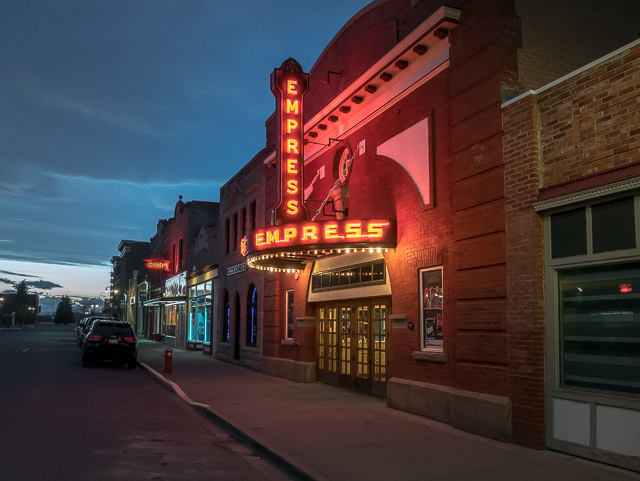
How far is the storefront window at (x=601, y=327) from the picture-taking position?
288 inches

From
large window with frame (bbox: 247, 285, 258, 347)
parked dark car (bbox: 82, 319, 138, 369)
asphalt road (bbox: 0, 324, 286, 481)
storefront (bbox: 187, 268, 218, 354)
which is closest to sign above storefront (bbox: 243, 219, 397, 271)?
asphalt road (bbox: 0, 324, 286, 481)

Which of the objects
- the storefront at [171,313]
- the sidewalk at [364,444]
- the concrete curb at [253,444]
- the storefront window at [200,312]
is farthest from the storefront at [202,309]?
the sidewalk at [364,444]

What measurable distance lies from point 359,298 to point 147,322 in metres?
42.1

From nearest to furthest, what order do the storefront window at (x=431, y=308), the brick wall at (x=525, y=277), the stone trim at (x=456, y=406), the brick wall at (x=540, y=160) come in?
the brick wall at (x=540, y=160) < the brick wall at (x=525, y=277) < the stone trim at (x=456, y=406) < the storefront window at (x=431, y=308)

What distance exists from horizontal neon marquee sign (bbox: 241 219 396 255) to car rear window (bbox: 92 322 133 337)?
1076 centimetres

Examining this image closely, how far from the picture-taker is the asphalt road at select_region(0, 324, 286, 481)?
24.3 feet

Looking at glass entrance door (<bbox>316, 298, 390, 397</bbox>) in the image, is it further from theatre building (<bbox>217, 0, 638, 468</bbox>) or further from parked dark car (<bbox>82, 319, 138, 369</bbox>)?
parked dark car (<bbox>82, 319, 138, 369</bbox>)

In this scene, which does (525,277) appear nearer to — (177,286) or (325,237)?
(325,237)

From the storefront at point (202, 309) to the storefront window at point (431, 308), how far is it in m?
17.5

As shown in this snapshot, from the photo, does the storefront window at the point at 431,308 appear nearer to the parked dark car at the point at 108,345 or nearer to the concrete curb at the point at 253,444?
the concrete curb at the point at 253,444

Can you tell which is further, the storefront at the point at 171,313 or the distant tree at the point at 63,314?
the distant tree at the point at 63,314

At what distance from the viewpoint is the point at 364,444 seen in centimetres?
875

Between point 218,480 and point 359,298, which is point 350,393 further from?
point 218,480

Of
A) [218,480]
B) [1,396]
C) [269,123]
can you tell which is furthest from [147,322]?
[218,480]
